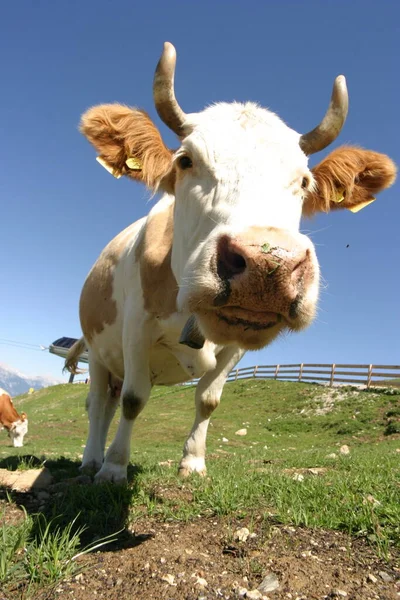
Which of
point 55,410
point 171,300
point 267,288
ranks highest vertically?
point 171,300

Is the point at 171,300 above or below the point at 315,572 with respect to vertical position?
above

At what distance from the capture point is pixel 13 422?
1961 cm

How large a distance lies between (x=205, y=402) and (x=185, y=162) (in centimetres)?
293

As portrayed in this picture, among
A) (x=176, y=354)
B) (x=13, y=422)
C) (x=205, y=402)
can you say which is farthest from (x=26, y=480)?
(x=13, y=422)

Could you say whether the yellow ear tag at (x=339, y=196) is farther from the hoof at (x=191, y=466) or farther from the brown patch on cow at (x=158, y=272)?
the hoof at (x=191, y=466)

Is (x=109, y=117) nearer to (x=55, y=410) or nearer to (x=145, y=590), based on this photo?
(x=145, y=590)

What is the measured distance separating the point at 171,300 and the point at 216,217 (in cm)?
173

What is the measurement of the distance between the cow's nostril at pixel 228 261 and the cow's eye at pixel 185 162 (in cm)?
141

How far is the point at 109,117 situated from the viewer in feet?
14.6

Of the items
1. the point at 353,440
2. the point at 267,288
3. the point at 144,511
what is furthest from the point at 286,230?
the point at 353,440

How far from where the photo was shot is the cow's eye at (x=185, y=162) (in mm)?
3838

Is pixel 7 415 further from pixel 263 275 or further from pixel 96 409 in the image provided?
pixel 263 275

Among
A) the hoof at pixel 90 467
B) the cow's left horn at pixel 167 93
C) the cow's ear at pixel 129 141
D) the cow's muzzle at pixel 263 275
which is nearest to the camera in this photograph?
the cow's muzzle at pixel 263 275

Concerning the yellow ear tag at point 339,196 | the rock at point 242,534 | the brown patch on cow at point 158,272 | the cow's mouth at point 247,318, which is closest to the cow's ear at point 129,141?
the brown patch on cow at point 158,272
